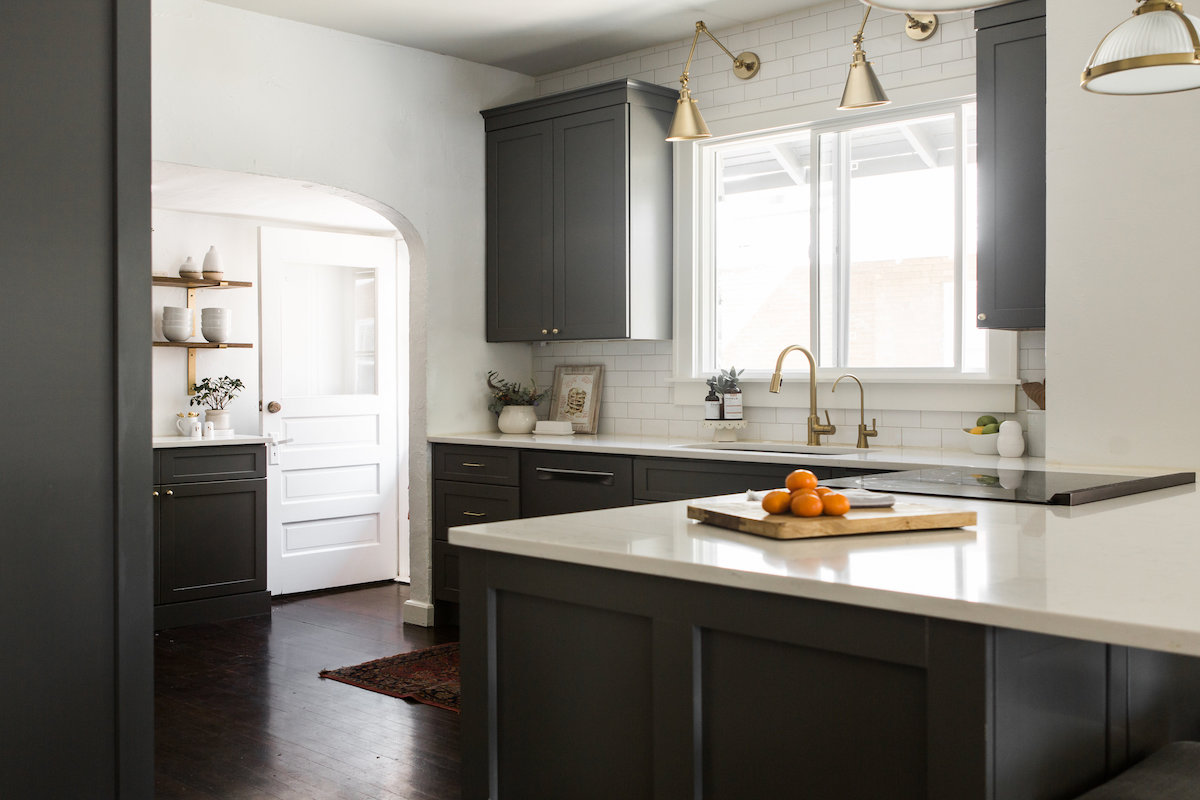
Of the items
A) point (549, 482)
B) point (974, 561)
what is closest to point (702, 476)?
point (549, 482)

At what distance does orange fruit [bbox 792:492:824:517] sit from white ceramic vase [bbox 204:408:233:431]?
4951mm

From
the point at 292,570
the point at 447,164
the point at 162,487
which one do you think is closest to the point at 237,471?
the point at 162,487

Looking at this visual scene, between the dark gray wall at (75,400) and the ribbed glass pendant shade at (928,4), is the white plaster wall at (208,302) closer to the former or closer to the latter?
the dark gray wall at (75,400)

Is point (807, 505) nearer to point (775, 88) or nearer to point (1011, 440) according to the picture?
point (1011, 440)

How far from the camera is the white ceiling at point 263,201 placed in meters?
5.52

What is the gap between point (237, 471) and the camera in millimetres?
5773

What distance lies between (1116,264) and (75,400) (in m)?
3.06

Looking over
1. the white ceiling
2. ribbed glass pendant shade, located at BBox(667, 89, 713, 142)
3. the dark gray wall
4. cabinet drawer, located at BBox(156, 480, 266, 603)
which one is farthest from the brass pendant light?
cabinet drawer, located at BBox(156, 480, 266, 603)

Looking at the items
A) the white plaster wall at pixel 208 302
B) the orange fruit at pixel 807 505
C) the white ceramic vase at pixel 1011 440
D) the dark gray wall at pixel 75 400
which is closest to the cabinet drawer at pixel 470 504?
the white plaster wall at pixel 208 302

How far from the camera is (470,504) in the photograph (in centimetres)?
530

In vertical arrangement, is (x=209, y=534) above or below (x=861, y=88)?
below

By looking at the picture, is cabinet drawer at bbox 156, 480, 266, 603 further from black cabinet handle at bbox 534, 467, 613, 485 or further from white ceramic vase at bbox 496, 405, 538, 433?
black cabinet handle at bbox 534, 467, 613, 485

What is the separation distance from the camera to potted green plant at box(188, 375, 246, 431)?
249 inches

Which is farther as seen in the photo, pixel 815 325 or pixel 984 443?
pixel 815 325
